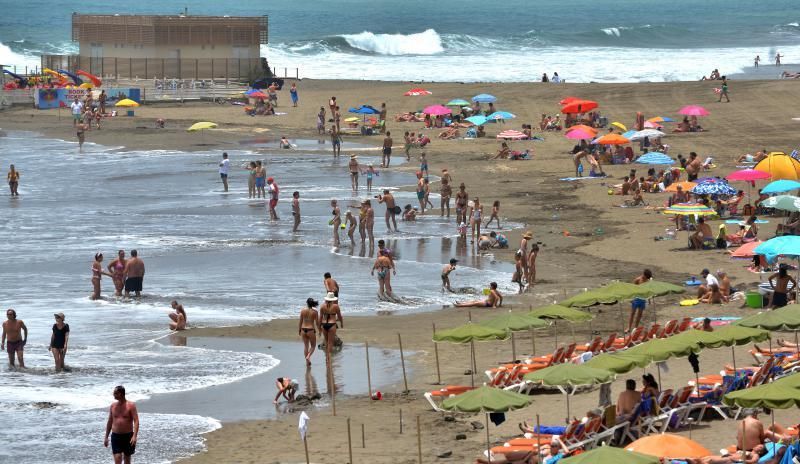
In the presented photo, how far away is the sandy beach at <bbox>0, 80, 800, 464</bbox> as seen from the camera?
15.0m

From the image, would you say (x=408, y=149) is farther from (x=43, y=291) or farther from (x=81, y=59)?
(x=81, y=59)

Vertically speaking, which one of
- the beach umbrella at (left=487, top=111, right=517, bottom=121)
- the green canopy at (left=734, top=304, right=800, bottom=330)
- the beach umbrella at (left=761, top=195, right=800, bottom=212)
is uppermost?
the beach umbrella at (left=487, top=111, right=517, bottom=121)

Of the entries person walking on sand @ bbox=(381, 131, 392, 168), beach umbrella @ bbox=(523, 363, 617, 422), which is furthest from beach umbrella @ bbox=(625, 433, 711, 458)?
person walking on sand @ bbox=(381, 131, 392, 168)

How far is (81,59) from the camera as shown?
6359 cm

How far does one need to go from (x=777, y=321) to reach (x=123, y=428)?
771cm

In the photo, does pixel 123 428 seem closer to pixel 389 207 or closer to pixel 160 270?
pixel 160 270

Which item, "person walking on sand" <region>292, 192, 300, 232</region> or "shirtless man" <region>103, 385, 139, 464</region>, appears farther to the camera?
"person walking on sand" <region>292, 192, 300, 232</region>

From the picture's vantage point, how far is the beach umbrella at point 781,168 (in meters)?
28.0

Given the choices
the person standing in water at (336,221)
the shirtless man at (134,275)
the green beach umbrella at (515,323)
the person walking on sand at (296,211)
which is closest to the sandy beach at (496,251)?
the green beach umbrella at (515,323)

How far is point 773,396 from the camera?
485 inches

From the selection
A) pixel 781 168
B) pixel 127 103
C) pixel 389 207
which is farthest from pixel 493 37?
pixel 781 168

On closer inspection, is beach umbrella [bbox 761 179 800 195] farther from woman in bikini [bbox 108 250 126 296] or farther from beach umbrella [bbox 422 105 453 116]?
beach umbrella [bbox 422 105 453 116]

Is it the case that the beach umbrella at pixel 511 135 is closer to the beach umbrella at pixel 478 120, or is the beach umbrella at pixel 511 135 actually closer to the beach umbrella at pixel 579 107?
the beach umbrella at pixel 579 107

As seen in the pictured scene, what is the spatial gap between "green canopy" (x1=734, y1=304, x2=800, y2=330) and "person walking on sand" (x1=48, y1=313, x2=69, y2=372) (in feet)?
29.4
